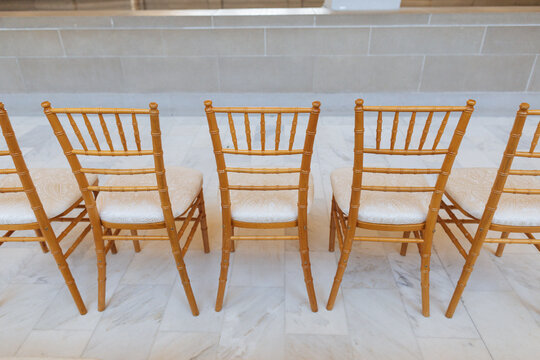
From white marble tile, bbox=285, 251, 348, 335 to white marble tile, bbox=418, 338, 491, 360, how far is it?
304mm

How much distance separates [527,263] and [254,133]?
228cm

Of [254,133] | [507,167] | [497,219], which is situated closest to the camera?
[507,167]

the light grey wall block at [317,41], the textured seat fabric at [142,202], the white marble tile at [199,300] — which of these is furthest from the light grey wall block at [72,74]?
the white marble tile at [199,300]

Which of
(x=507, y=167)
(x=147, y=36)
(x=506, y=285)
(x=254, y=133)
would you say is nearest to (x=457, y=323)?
(x=506, y=285)

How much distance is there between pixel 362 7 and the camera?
3.39m

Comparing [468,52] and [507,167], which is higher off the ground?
[468,52]

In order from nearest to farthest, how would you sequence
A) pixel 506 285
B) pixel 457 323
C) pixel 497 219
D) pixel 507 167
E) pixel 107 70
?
pixel 507 167, pixel 497 219, pixel 457 323, pixel 506 285, pixel 107 70

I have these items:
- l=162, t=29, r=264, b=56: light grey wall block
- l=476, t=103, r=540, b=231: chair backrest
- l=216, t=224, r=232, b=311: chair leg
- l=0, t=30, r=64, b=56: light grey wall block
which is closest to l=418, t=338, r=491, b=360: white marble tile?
l=476, t=103, r=540, b=231: chair backrest

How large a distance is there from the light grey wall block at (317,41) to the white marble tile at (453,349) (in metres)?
2.76

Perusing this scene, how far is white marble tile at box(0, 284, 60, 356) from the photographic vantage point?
1389 millimetres

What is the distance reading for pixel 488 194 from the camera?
4.77ft

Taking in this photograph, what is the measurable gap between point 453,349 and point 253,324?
0.77m

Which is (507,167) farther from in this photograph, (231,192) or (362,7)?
(362,7)

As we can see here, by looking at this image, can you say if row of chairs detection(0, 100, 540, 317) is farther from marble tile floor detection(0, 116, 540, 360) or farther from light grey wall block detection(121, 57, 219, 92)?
light grey wall block detection(121, 57, 219, 92)
